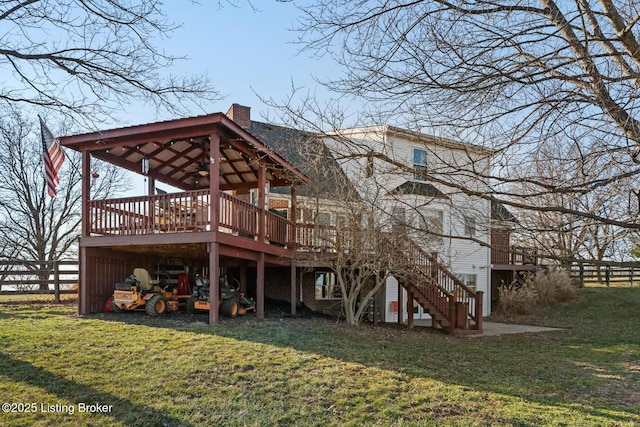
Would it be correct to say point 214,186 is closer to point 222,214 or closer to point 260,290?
point 222,214

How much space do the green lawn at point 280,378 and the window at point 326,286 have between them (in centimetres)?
793

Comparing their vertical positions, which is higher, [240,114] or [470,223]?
[240,114]

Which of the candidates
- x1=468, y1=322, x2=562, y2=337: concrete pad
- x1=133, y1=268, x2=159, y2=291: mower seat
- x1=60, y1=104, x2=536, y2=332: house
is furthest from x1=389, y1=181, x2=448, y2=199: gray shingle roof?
x1=133, y1=268, x2=159, y2=291: mower seat

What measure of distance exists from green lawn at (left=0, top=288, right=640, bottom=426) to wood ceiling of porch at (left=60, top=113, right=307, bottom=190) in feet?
10.6

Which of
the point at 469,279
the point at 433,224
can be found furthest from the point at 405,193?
the point at 469,279

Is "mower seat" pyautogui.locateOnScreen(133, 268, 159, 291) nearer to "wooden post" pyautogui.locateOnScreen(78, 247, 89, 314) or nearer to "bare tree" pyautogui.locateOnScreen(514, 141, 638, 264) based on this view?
"wooden post" pyautogui.locateOnScreen(78, 247, 89, 314)

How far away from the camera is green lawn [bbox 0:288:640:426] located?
249 inches

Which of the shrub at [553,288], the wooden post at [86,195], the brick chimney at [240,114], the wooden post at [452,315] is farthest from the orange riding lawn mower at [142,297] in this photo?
the shrub at [553,288]

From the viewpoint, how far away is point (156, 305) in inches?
475

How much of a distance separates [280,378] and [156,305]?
219 inches

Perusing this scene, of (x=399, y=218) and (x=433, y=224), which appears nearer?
(x=433, y=224)

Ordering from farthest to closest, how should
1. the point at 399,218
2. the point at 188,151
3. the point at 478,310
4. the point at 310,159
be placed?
the point at 478,310 → the point at 188,151 → the point at 399,218 → the point at 310,159

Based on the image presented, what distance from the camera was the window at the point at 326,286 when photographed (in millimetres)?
19797

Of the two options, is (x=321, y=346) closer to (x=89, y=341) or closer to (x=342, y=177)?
(x=89, y=341)
